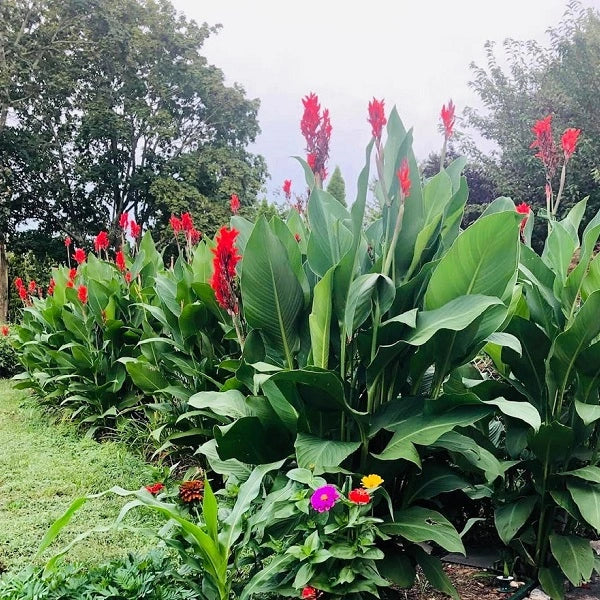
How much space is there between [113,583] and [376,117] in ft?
4.88

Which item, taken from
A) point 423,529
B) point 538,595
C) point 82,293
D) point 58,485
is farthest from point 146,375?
point 538,595

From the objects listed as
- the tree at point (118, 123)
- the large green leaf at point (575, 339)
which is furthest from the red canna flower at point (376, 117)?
the tree at point (118, 123)

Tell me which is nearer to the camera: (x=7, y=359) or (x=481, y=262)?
(x=481, y=262)

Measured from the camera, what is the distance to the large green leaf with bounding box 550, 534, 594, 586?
1901 mm

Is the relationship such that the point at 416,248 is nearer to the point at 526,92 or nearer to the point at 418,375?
the point at 418,375

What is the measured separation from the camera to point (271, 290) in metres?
1.96

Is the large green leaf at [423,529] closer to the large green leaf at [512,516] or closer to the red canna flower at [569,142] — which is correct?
the large green leaf at [512,516]

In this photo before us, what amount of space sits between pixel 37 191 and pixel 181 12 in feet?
24.9

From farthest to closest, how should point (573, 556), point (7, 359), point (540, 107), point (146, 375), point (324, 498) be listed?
1. point (540, 107)
2. point (7, 359)
3. point (146, 375)
4. point (573, 556)
5. point (324, 498)

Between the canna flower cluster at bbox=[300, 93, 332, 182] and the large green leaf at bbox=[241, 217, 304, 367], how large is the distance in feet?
0.94

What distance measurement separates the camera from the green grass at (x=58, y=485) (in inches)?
101

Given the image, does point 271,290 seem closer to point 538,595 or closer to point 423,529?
point 423,529

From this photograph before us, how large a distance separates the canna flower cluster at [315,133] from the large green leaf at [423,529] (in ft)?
3.68

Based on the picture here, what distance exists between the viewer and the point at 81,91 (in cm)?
1870
